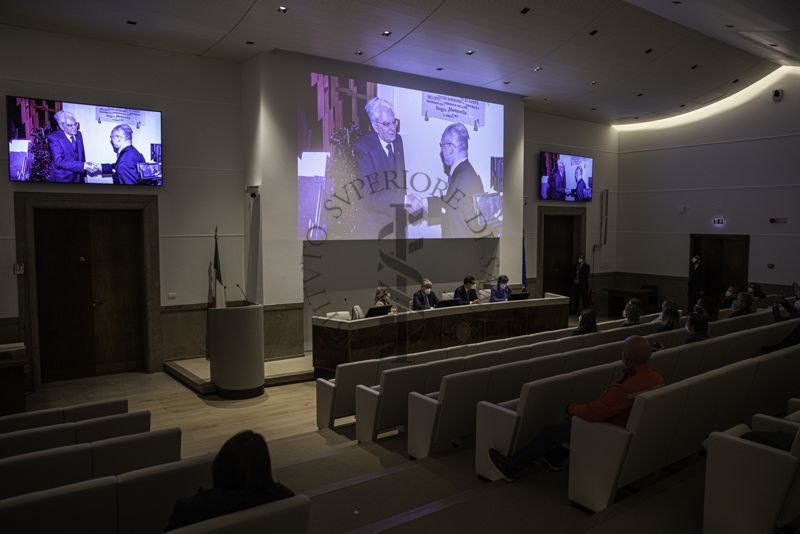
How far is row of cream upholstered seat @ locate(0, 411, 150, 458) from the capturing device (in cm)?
320

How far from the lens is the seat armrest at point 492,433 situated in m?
3.62

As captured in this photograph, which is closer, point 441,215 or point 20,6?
point 20,6

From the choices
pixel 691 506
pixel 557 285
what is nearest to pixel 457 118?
pixel 557 285

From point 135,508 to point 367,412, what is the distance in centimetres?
235

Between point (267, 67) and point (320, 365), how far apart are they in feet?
13.4

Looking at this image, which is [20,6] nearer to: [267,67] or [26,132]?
[26,132]

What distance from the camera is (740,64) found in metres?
10.2

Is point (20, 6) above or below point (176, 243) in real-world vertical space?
above

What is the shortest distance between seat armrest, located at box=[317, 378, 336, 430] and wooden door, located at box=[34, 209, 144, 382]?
3931mm

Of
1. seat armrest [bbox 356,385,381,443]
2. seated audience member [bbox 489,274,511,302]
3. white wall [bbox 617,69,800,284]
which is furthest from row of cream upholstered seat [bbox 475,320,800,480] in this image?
white wall [bbox 617,69,800,284]

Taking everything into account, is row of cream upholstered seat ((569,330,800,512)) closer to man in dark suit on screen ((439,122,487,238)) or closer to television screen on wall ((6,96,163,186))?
man in dark suit on screen ((439,122,487,238))

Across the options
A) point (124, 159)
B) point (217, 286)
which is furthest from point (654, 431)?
point (124, 159)

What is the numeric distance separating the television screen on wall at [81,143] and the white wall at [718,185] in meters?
10.4

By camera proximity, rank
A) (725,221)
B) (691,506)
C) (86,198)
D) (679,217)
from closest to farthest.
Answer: (691,506) → (86,198) → (725,221) → (679,217)
